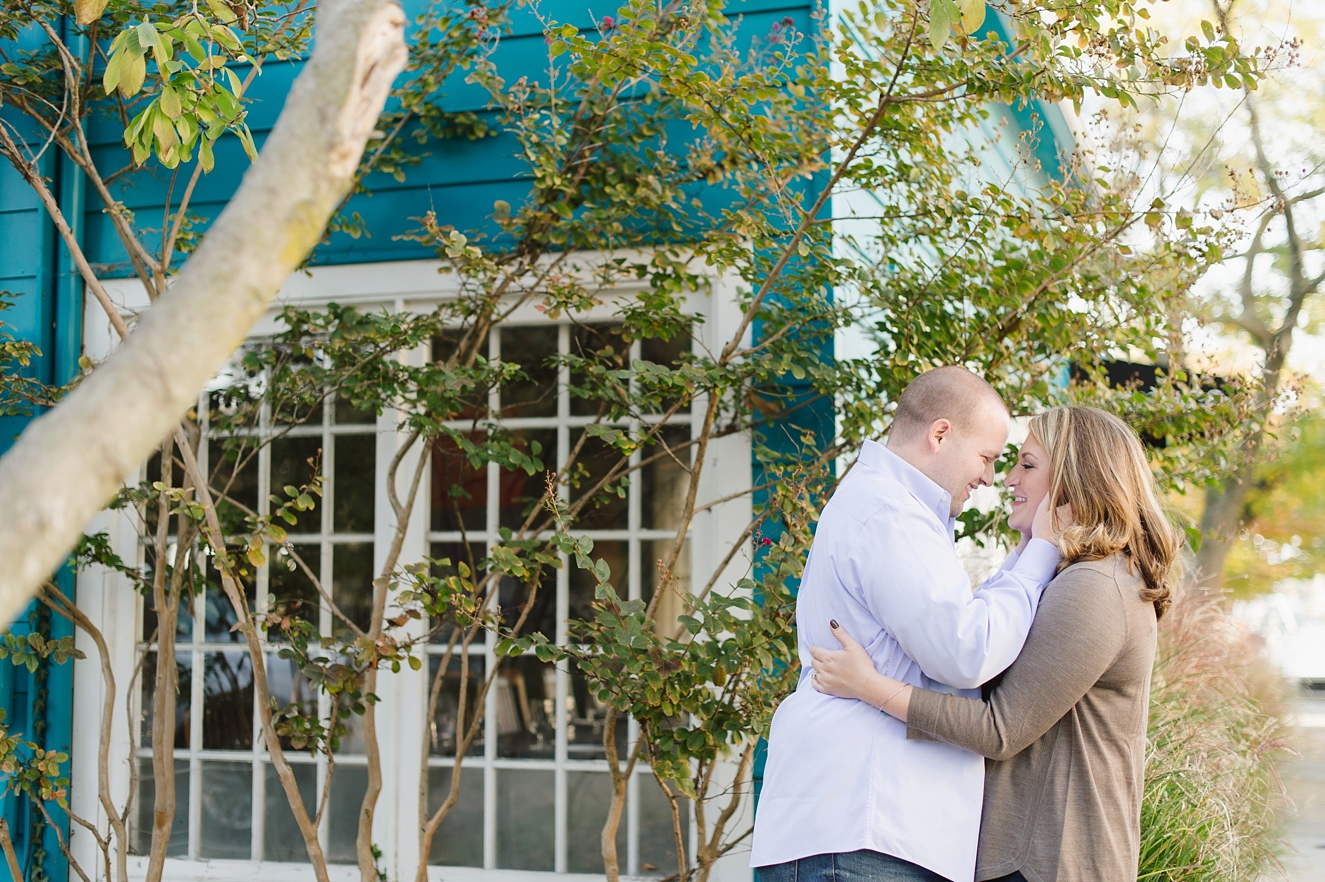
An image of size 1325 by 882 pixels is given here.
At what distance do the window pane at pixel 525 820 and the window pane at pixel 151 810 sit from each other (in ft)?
4.23

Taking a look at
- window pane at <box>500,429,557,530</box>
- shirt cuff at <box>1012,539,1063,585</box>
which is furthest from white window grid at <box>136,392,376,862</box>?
shirt cuff at <box>1012,539,1063,585</box>

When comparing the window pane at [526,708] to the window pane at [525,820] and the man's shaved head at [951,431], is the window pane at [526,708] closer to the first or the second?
the window pane at [525,820]

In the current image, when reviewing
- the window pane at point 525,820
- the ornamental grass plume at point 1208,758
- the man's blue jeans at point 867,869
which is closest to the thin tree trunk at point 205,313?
the man's blue jeans at point 867,869

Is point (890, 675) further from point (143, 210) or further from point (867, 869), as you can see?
point (143, 210)

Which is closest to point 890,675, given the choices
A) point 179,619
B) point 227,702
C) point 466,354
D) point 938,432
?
point 938,432

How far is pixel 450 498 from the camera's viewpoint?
14.1 ft

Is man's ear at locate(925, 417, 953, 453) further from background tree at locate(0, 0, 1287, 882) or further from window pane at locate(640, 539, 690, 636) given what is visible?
window pane at locate(640, 539, 690, 636)

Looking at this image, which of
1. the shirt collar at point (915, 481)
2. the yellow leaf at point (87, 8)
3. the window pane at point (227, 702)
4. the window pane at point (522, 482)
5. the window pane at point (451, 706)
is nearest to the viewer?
the shirt collar at point (915, 481)

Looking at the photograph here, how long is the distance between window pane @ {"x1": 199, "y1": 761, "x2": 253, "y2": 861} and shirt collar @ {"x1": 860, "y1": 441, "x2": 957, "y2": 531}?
3177 millimetres

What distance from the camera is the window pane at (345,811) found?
4188 millimetres

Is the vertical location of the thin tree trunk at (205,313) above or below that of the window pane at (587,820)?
above

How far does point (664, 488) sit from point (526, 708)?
3.25 feet

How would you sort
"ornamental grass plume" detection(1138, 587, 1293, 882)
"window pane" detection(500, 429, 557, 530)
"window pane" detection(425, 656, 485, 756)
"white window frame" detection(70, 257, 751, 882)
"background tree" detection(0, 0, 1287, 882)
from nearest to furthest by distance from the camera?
"background tree" detection(0, 0, 1287, 882) → "ornamental grass plume" detection(1138, 587, 1293, 882) → "white window frame" detection(70, 257, 751, 882) → "window pane" detection(425, 656, 485, 756) → "window pane" detection(500, 429, 557, 530)

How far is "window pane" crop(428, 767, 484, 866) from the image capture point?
4.12 m
